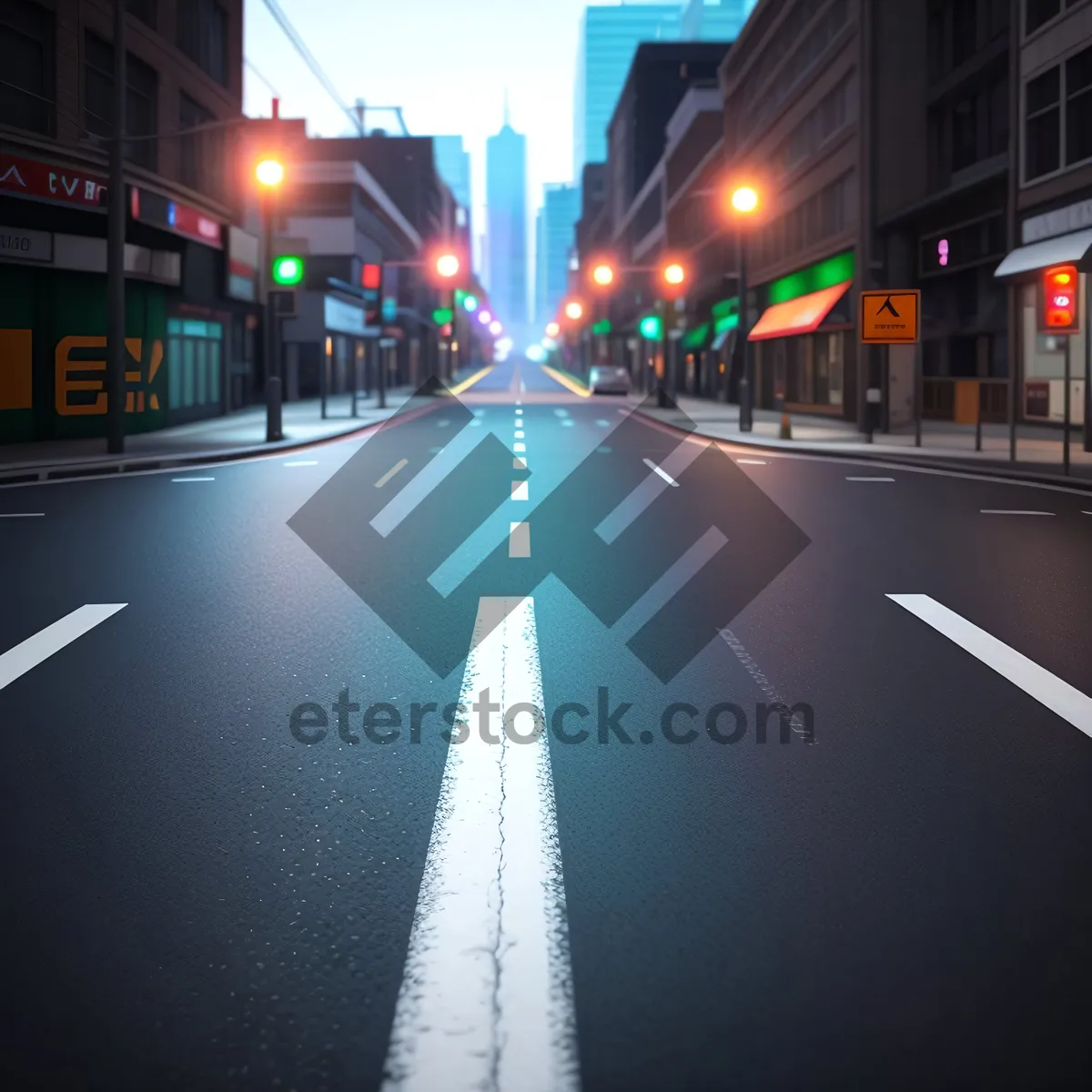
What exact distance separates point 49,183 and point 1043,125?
1970 centimetres

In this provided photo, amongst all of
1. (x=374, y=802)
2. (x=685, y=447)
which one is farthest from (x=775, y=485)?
(x=374, y=802)

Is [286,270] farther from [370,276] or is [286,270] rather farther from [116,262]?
[370,276]

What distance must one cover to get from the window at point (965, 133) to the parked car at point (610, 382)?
112 feet

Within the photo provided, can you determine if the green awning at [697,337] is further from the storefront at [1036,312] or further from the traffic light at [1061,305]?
the traffic light at [1061,305]

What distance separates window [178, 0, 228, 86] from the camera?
36188 mm

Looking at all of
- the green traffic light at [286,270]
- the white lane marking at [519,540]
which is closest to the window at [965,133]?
the green traffic light at [286,270]

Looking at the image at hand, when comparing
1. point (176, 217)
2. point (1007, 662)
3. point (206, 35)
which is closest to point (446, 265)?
point (206, 35)

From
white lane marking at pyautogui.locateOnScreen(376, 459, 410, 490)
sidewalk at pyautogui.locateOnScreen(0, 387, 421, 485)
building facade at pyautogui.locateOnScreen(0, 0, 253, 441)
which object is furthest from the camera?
building facade at pyautogui.locateOnScreen(0, 0, 253, 441)

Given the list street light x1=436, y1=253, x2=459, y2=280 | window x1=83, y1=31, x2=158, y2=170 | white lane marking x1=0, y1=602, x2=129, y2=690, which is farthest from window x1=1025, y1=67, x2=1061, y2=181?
white lane marking x1=0, y1=602, x2=129, y2=690

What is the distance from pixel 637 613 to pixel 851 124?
35.8 meters

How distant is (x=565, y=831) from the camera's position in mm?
4762

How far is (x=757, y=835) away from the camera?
4.68 meters

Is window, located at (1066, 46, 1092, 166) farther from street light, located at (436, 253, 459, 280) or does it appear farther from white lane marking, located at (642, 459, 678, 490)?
street light, located at (436, 253, 459, 280)

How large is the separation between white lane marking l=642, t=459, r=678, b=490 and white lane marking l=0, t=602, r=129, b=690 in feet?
35.4
